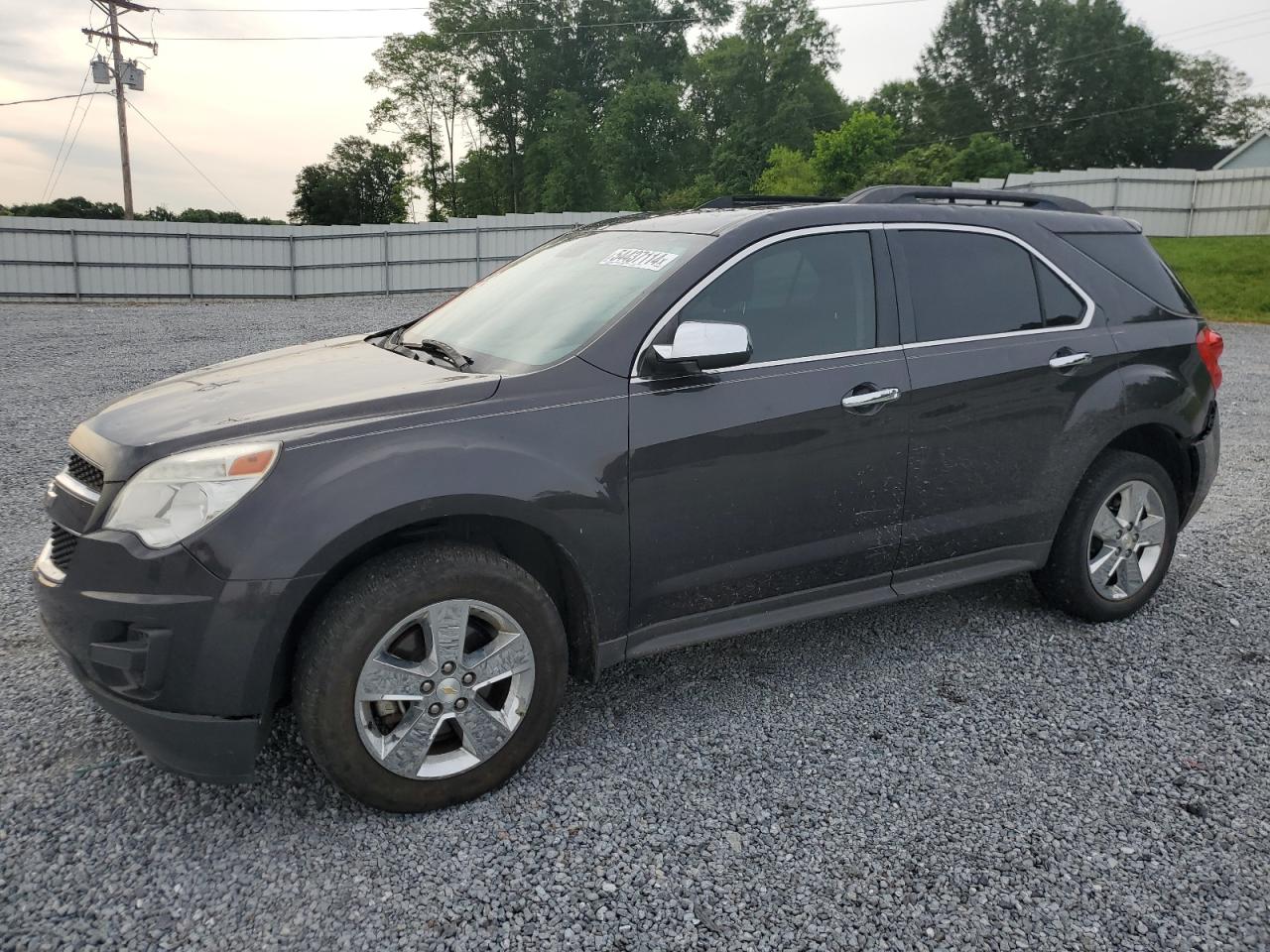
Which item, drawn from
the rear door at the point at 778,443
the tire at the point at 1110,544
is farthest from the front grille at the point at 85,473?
the tire at the point at 1110,544

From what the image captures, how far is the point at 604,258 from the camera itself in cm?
365

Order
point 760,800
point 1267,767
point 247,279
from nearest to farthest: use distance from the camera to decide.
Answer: point 760,800 < point 1267,767 < point 247,279

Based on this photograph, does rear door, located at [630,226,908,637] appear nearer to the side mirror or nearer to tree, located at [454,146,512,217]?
the side mirror

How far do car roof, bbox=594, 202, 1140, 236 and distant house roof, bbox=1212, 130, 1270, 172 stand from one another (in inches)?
2049

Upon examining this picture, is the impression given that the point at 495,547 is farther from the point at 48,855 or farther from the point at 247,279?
the point at 247,279

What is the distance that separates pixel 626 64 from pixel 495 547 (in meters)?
63.2

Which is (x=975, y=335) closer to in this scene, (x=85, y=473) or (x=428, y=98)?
(x=85, y=473)

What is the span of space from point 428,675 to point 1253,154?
57604 millimetres

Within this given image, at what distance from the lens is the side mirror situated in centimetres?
297

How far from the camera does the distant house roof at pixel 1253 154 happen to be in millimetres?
46938

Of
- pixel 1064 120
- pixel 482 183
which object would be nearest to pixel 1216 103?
pixel 1064 120

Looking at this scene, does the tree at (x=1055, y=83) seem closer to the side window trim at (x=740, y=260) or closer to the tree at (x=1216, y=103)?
the tree at (x=1216, y=103)

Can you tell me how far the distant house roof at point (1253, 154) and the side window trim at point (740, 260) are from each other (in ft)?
174

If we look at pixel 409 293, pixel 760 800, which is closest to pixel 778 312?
pixel 760 800
